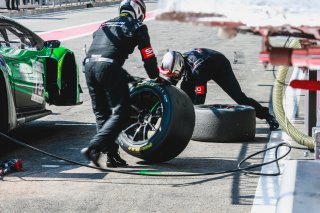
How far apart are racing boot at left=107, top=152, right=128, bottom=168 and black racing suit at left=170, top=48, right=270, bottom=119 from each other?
5.52ft

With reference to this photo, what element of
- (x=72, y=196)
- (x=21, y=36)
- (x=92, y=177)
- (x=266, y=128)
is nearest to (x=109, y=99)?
(x=92, y=177)

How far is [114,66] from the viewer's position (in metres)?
8.06

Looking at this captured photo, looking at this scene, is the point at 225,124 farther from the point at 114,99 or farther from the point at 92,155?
the point at 92,155

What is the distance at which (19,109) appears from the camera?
30.5 feet

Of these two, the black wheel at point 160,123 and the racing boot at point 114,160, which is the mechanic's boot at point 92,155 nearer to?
the racing boot at point 114,160

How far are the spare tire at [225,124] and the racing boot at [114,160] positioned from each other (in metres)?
1.64

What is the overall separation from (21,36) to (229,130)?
299 centimetres

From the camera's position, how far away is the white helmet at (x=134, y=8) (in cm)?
823

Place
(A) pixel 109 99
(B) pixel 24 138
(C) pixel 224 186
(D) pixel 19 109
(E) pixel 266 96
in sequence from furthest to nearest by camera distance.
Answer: (E) pixel 266 96 → (B) pixel 24 138 → (D) pixel 19 109 → (A) pixel 109 99 → (C) pixel 224 186

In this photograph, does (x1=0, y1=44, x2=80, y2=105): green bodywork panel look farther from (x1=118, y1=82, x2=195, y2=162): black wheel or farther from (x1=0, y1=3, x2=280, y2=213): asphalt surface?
(x1=118, y1=82, x2=195, y2=162): black wheel

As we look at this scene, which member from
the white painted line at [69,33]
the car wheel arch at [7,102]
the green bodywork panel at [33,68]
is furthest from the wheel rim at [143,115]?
the white painted line at [69,33]

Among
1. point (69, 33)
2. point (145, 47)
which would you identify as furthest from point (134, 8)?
point (69, 33)

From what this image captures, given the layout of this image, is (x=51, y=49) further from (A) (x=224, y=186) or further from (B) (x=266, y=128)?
(A) (x=224, y=186)

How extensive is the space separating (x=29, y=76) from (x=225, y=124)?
241 cm
